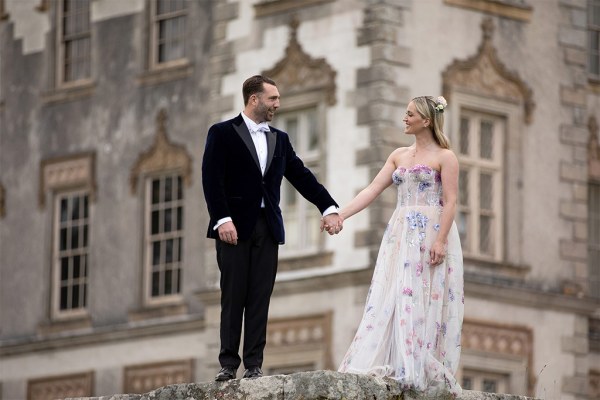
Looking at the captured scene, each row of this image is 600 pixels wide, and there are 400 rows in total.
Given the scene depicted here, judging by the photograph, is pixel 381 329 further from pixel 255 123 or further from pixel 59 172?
pixel 59 172

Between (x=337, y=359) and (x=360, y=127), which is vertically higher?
(x=360, y=127)

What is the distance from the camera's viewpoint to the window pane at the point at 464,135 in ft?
97.7

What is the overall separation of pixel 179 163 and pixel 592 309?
6605 mm

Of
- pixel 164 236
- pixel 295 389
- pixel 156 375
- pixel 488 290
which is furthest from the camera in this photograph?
pixel 164 236

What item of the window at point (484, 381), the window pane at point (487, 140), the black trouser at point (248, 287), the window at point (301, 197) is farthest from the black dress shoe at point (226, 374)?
the window pane at point (487, 140)

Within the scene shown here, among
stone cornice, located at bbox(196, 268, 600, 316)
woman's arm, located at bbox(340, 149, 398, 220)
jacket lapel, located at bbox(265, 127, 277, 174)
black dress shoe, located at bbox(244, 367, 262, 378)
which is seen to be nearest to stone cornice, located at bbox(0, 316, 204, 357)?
stone cornice, located at bbox(196, 268, 600, 316)

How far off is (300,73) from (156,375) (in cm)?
543

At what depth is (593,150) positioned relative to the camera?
31.8 metres

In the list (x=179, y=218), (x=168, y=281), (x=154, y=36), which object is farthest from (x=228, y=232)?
(x=154, y=36)

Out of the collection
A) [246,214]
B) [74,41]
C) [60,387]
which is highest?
[74,41]

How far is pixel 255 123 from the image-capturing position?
14.8 metres

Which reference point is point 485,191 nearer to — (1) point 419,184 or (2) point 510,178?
(2) point 510,178

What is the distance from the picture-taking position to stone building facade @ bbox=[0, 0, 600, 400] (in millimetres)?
29219

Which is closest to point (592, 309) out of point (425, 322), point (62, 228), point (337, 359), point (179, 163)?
point (337, 359)
